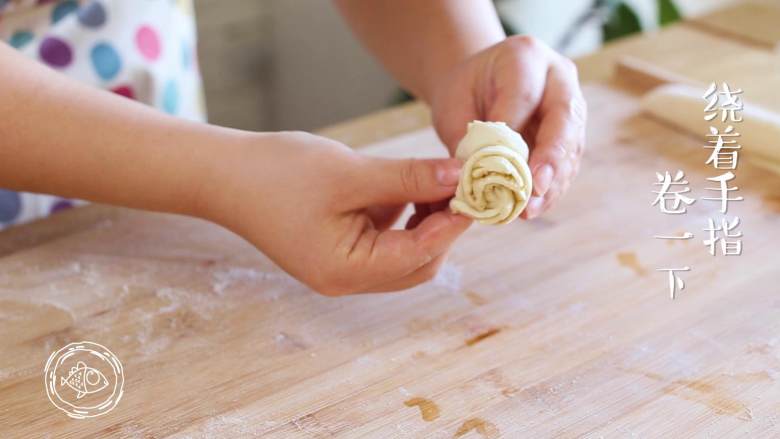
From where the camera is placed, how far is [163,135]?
79cm

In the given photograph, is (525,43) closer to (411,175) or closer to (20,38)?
(411,175)

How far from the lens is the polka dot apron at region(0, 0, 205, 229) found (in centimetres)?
96

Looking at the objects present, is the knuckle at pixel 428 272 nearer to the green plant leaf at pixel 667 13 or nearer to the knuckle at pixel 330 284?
the knuckle at pixel 330 284

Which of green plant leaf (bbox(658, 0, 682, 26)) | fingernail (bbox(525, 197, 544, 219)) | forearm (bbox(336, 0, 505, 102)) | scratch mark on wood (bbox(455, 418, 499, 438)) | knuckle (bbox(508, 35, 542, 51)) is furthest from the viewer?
green plant leaf (bbox(658, 0, 682, 26))

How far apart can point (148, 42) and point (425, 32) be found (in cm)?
34

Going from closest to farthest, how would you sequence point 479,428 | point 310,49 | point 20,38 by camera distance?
point 479,428, point 20,38, point 310,49

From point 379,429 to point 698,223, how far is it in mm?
493

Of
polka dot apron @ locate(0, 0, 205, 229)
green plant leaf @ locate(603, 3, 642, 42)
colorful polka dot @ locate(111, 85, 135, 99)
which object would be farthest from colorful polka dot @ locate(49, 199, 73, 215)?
green plant leaf @ locate(603, 3, 642, 42)

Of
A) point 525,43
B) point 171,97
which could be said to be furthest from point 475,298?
point 171,97

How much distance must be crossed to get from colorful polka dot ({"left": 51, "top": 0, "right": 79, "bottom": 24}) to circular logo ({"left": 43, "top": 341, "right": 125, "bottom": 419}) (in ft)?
1.36

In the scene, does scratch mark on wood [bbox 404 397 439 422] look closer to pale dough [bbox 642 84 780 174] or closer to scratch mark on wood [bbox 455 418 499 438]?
scratch mark on wood [bbox 455 418 499 438]

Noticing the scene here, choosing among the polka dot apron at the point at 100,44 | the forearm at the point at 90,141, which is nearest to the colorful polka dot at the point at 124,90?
the polka dot apron at the point at 100,44

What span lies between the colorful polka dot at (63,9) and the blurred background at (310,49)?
2.77 ft

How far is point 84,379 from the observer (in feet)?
2.40
